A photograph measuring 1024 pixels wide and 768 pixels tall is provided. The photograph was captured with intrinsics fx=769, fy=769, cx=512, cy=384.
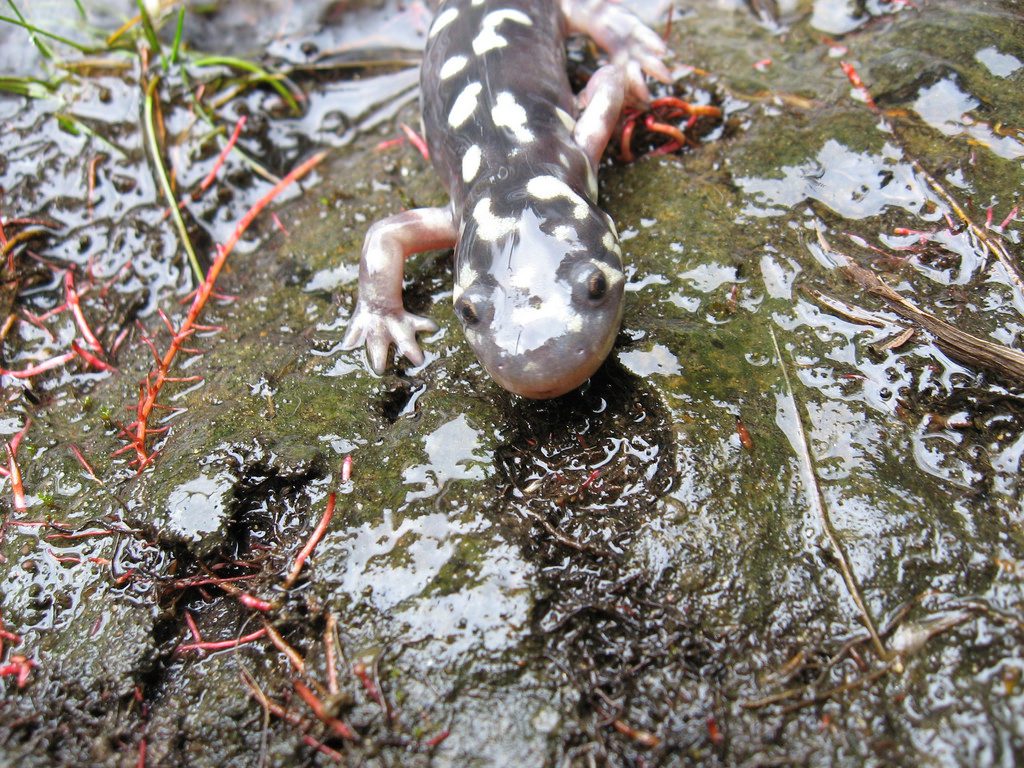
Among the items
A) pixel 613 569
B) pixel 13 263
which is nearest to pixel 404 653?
pixel 613 569

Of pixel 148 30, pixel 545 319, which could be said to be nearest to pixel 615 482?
pixel 545 319

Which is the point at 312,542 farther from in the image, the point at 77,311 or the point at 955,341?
the point at 955,341

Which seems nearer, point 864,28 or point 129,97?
point 864,28

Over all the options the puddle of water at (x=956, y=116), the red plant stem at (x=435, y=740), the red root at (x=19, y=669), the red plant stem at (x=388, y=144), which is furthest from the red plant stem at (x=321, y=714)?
the puddle of water at (x=956, y=116)

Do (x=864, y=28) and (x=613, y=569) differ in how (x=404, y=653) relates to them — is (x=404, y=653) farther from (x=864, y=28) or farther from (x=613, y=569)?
(x=864, y=28)

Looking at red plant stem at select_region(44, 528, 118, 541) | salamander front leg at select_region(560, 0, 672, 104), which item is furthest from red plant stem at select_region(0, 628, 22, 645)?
salamander front leg at select_region(560, 0, 672, 104)

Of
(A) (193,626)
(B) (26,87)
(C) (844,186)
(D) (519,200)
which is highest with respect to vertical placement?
(B) (26,87)
